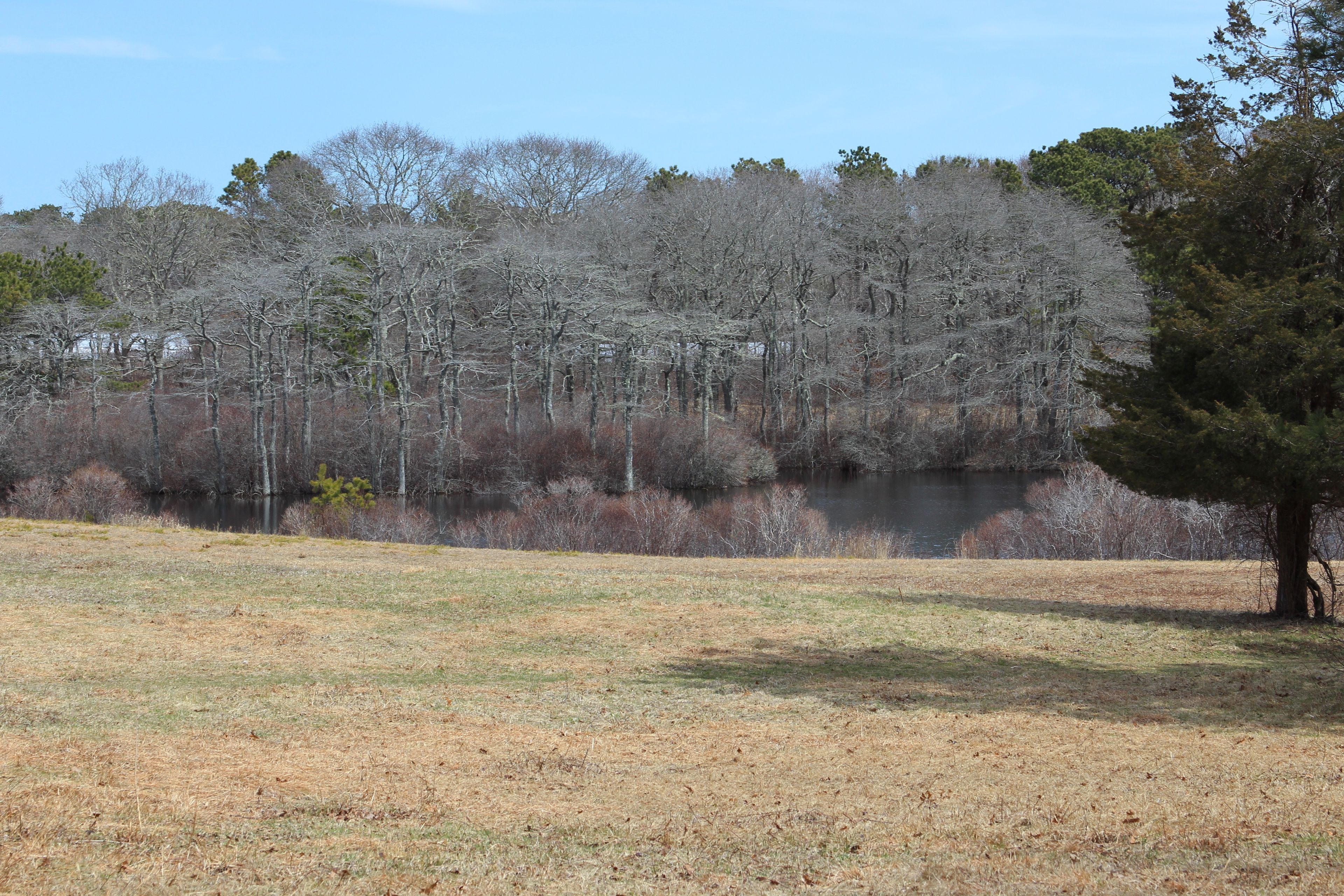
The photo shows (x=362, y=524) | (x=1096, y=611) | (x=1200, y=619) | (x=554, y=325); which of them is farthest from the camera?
(x=554, y=325)

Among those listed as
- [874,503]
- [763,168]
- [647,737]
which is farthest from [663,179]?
[647,737]

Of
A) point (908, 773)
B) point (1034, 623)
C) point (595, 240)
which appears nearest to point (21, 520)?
point (1034, 623)

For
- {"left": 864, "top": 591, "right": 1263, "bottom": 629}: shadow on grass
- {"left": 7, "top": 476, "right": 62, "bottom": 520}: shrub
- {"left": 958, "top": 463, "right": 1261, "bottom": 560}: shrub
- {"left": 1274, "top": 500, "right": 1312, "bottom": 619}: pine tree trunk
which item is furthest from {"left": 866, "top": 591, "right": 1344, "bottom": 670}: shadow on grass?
{"left": 7, "top": 476, "right": 62, "bottom": 520}: shrub

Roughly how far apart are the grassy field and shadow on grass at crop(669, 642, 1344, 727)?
63 mm

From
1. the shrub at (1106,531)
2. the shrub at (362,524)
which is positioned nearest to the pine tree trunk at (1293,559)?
the shrub at (1106,531)

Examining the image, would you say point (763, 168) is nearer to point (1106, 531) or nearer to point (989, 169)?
point (989, 169)

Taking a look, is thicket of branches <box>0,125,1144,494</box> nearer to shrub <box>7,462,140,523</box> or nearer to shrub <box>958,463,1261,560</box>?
shrub <box>7,462,140,523</box>

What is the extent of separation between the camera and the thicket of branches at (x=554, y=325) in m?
51.4

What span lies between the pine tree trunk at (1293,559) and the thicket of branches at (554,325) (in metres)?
33.2

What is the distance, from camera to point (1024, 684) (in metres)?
12.9

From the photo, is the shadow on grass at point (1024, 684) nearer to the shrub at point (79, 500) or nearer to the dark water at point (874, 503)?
the dark water at point (874, 503)

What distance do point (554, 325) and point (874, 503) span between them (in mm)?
19466

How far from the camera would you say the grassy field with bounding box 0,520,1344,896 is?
6453 millimetres

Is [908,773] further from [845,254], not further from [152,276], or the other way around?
[152,276]
